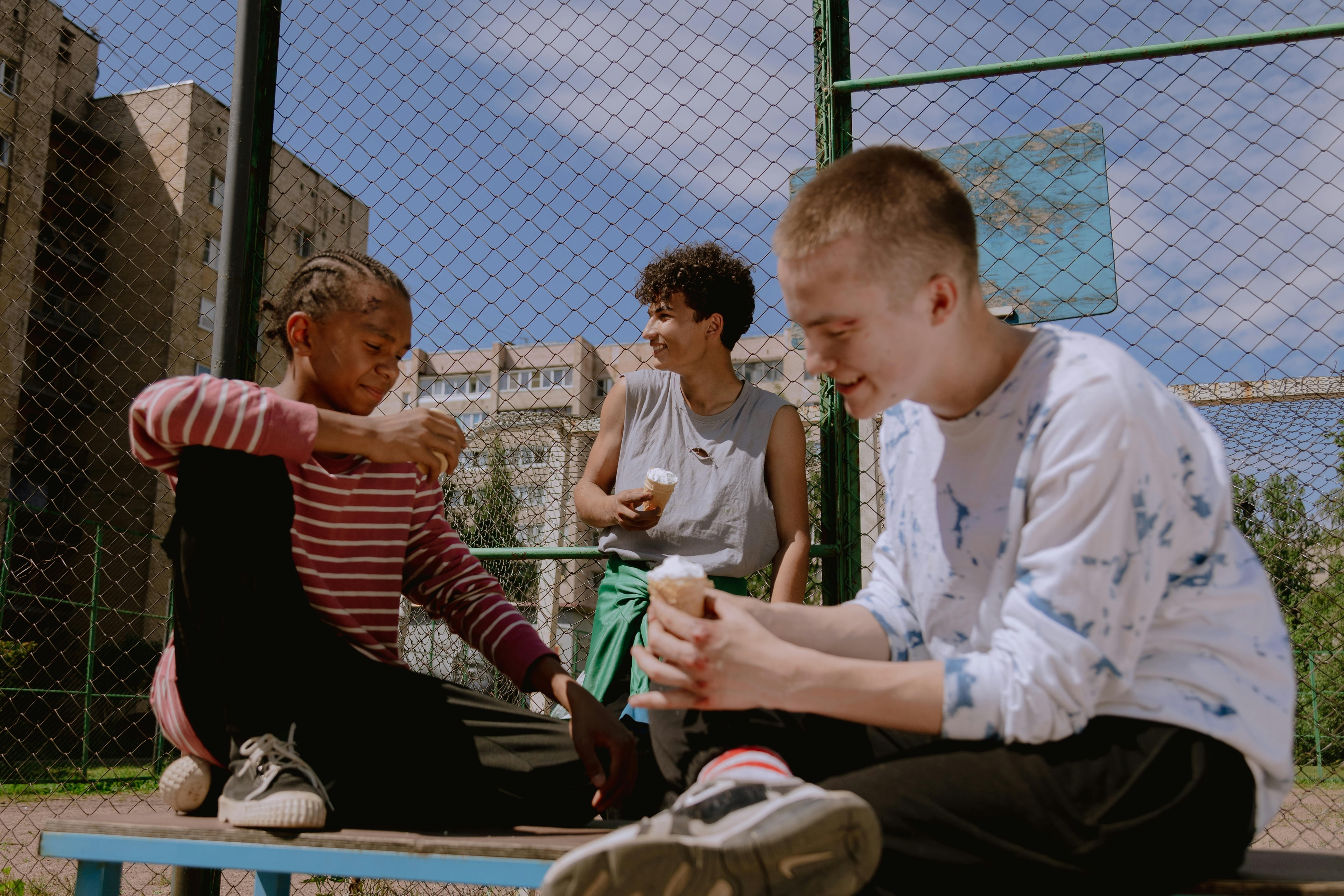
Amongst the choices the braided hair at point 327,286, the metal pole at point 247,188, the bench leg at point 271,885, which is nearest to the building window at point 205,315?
the metal pole at point 247,188

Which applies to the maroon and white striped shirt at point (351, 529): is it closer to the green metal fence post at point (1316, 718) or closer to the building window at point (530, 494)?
the building window at point (530, 494)

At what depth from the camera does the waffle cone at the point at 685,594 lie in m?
1.46

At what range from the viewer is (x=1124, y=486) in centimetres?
120

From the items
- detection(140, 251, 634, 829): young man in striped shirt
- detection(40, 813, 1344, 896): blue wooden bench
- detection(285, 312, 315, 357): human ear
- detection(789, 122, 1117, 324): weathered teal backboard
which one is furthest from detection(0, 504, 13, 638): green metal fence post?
detection(789, 122, 1117, 324): weathered teal backboard

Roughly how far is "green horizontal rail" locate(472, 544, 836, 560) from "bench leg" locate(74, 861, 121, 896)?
4.40ft

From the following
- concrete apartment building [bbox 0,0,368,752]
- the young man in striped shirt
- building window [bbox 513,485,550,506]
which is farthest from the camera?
concrete apartment building [bbox 0,0,368,752]

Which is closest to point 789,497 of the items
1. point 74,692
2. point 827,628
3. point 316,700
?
point 827,628

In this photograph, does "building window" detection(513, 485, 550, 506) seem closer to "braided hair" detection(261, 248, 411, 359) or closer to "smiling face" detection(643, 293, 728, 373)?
"smiling face" detection(643, 293, 728, 373)

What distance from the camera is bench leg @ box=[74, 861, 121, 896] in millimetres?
1736

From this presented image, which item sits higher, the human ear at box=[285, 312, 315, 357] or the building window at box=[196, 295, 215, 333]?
the building window at box=[196, 295, 215, 333]

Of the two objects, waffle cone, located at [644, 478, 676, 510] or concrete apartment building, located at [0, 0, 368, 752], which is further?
concrete apartment building, located at [0, 0, 368, 752]

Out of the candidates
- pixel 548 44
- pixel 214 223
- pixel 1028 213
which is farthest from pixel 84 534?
pixel 1028 213

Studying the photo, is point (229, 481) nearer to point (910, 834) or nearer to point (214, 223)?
point (910, 834)

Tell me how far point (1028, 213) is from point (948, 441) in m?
1.94
